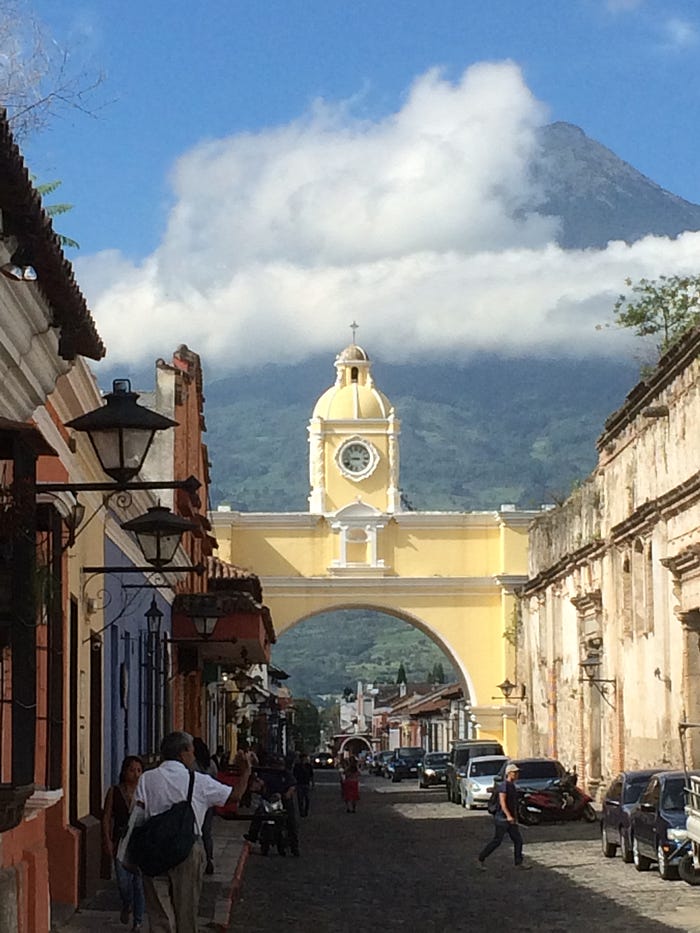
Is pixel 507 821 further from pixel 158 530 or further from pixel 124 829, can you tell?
pixel 158 530

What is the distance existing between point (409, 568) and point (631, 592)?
25926 millimetres

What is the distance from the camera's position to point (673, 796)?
2012cm

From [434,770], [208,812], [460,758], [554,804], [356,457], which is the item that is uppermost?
[356,457]

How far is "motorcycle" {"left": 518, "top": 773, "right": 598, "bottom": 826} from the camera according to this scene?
3103 cm

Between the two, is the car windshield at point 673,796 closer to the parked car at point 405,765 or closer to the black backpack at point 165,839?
the black backpack at point 165,839

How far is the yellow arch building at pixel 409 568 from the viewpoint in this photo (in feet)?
195

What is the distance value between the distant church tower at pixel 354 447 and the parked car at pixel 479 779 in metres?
21.0

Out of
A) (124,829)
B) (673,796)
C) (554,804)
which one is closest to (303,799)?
(554,804)

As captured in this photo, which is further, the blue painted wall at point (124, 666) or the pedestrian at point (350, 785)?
the pedestrian at point (350, 785)

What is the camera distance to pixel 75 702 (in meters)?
16.8

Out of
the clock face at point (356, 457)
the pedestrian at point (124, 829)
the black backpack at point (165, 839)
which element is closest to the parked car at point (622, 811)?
the pedestrian at point (124, 829)

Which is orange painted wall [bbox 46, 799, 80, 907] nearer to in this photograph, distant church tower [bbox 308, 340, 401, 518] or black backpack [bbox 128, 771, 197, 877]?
black backpack [bbox 128, 771, 197, 877]

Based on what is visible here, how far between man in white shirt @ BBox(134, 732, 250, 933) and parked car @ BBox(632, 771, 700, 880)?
8.72 metres

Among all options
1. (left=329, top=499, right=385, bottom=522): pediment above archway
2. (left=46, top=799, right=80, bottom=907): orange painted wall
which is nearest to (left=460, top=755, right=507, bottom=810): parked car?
(left=329, top=499, right=385, bottom=522): pediment above archway
